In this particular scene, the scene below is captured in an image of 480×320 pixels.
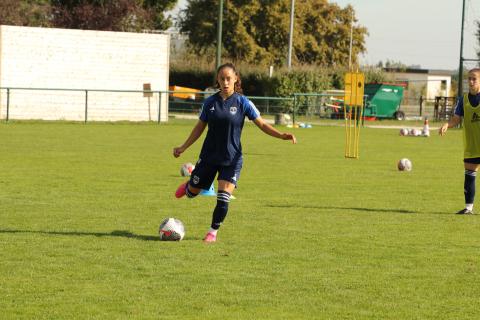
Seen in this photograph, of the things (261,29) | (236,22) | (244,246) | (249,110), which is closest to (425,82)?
(261,29)

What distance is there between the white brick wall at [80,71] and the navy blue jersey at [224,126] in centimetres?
2997

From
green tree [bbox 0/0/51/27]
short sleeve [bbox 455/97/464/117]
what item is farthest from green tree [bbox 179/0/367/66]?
short sleeve [bbox 455/97/464/117]

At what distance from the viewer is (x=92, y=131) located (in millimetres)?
32625

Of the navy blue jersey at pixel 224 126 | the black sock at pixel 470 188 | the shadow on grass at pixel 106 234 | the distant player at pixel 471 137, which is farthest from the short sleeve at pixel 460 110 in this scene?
the shadow on grass at pixel 106 234

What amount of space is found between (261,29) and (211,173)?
69.2 meters

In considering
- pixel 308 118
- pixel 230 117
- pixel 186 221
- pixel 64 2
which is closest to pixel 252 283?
pixel 230 117

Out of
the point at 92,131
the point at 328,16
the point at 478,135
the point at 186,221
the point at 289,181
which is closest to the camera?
the point at 186,221

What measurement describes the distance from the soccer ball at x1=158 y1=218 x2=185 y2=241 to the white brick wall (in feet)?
98.2

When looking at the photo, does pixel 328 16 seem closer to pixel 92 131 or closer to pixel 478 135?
pixel 92 131

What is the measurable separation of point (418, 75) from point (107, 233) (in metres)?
114

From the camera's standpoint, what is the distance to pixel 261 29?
78.6 metres

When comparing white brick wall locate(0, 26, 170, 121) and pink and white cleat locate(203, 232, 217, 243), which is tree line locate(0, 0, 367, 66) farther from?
pink and white cleat locate(203, 232, 217, 243)

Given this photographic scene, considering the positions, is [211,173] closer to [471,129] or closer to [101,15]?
[471,129]

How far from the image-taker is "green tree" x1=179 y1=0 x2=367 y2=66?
76.9 m
